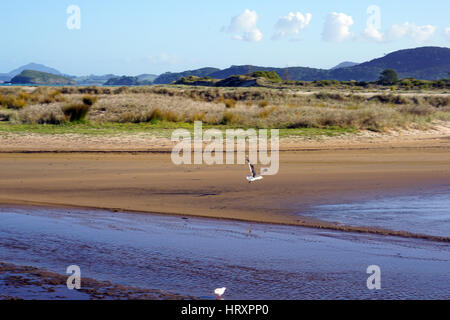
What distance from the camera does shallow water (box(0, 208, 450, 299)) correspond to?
6098 millimetres

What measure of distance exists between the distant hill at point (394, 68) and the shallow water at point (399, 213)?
124 meters

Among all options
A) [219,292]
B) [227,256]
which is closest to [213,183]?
[227,256]

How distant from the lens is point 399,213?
911 centimetres

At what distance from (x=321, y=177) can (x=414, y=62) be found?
144m

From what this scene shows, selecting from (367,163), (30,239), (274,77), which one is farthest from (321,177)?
(274,77)

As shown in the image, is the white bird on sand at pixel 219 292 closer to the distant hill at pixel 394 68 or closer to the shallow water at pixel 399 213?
the shallow water at pixel 399 213

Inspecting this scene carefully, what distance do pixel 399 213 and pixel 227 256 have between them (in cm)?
358

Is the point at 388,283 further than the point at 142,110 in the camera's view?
No

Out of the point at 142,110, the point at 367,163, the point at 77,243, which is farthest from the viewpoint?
the point at 142,110

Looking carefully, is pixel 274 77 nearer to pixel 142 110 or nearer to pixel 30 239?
pixel 142 110

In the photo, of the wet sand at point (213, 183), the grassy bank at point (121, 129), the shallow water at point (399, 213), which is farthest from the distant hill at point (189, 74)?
the shallow water at point (399, 213)

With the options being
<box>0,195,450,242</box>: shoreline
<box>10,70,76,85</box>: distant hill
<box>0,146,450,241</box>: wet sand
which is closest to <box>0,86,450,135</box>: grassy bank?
<box>0,146,450,241</box>: wet sand

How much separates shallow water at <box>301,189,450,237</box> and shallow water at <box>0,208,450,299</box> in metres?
0.65

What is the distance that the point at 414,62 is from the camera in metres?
145
